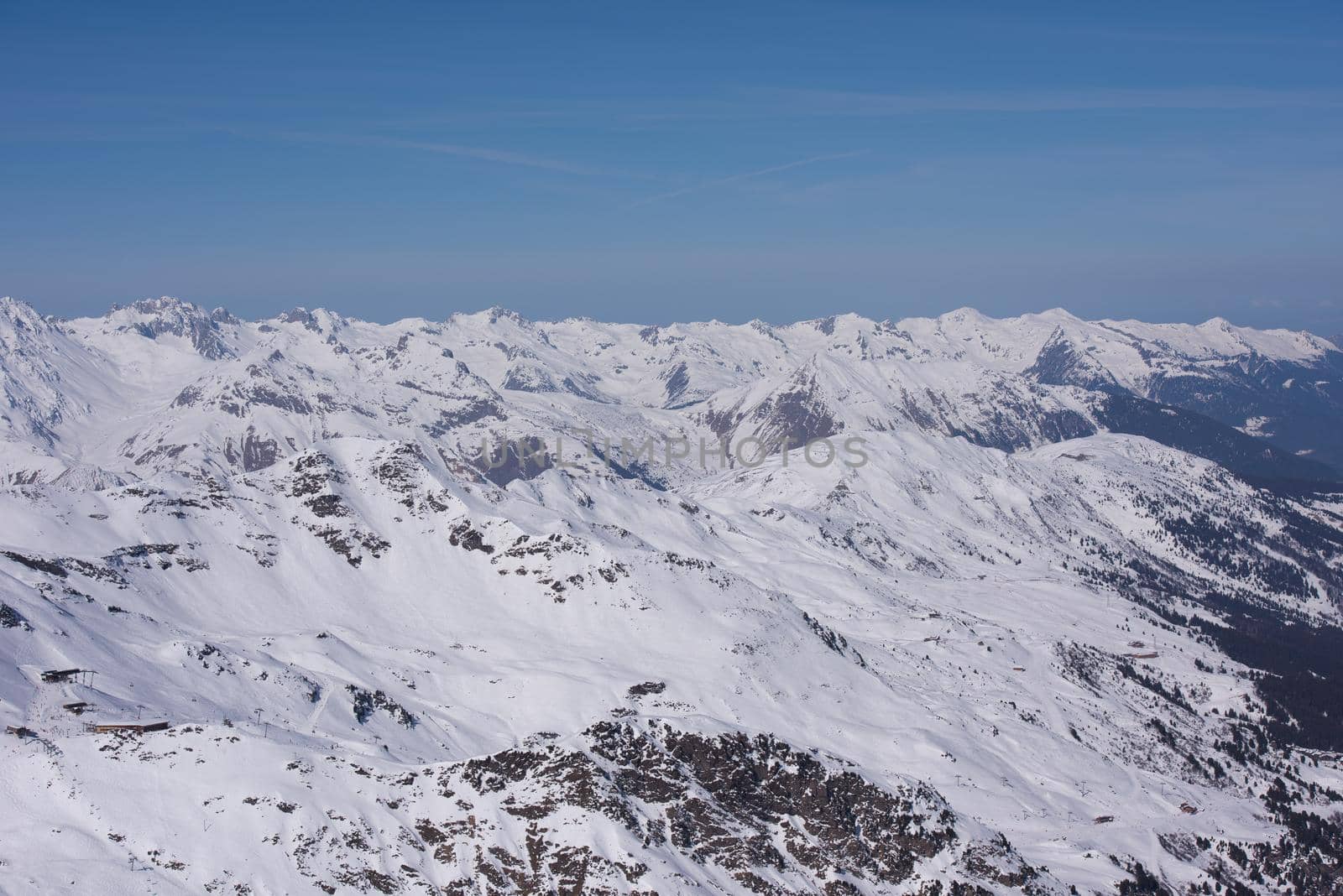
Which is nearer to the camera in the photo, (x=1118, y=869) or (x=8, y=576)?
(x=1118, y=869)

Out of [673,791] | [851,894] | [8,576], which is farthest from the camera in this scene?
[8,576]

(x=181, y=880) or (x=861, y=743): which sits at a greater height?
(x=181, y=880)

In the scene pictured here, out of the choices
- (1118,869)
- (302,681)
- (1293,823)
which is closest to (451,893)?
(302,681)

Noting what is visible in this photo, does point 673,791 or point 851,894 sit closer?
point 851,894

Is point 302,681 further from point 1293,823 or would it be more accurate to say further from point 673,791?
point 1293,823

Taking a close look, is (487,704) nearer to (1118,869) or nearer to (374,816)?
(374,816)

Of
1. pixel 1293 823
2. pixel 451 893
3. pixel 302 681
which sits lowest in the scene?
pixel 1293 823

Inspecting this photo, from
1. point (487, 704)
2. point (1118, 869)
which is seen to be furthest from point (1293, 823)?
point (487, 704)

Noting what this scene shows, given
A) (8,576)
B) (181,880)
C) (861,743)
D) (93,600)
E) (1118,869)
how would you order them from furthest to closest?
(861,743) < (93,600) < (8,576) < (1118,869) < (181,880)

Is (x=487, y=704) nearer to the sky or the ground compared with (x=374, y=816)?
nearer to the ground
